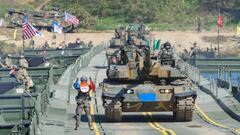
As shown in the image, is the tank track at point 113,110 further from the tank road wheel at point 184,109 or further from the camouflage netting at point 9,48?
the camouflage netting at point 9,48

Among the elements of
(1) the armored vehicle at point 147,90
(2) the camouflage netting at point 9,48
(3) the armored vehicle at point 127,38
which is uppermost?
(3) the armored vehicle at point 127,38

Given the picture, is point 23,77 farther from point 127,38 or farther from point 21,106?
point 127,38

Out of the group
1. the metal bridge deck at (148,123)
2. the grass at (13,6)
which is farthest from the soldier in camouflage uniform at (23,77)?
the grass at (13,6)

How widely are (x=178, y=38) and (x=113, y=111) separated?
216ft

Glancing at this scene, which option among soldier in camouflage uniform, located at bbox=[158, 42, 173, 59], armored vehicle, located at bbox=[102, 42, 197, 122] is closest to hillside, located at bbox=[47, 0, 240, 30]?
soldier in camouflage uniform, located at bbox=[158, 42, 173, 59]

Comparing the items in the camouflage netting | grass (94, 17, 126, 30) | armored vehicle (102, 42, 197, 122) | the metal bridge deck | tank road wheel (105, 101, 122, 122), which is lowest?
the metal bridge deck

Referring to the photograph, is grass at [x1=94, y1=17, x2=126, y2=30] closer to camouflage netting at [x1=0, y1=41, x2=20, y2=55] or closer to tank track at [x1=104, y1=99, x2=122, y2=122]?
camouflage netting at [x1=0, y1=41, x2=20, y2=55]

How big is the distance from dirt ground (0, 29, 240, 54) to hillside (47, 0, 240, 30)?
14.3 ft

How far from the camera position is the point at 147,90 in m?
28.5

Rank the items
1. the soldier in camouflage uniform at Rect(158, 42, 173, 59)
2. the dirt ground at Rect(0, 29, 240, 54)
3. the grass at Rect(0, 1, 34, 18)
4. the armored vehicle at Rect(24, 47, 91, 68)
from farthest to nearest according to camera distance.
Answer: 1. the grass at Rect(0, 1, 34, 18)
2. the dirt ground at Rect(0, 29, 240, 54)
3. the armored vehicle at Rect(24, 47, 91, 68)
4. the soldier in camouflage uniform at Rect(158, 42, 173, 59)

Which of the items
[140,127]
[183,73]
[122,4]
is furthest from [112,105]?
[122,4]

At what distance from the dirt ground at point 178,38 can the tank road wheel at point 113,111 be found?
6153cm

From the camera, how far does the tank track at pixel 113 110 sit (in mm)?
28172

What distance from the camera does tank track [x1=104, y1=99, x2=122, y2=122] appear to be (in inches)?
1109
